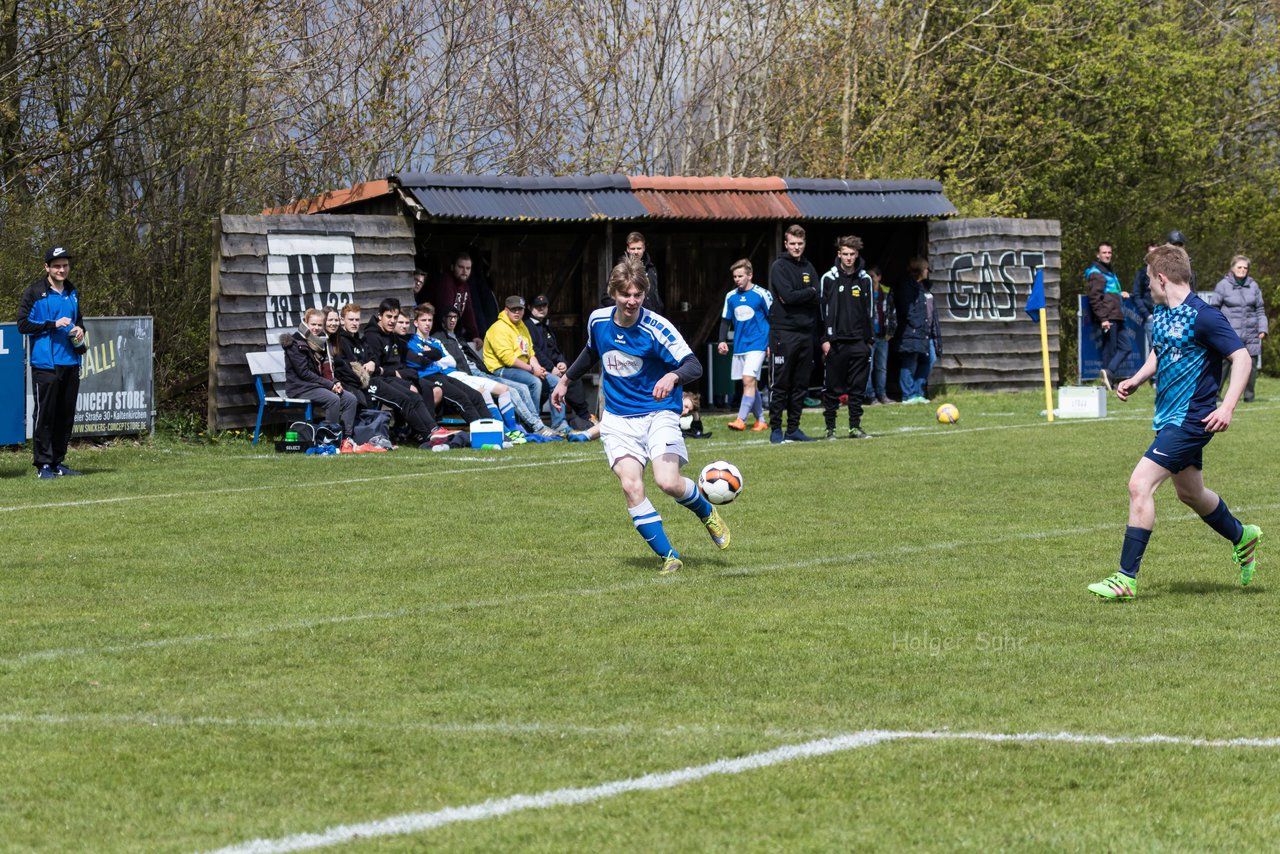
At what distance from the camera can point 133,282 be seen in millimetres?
20203

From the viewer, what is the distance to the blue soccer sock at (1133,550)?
345 inches

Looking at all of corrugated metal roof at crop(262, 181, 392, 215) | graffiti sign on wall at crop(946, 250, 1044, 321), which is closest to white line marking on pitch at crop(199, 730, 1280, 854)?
corrugated metal roof at crop(262, 181, 392, 215)

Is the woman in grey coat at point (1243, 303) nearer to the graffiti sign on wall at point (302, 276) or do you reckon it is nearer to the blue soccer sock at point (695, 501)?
the graffiti sign on wall at point (302, 276)

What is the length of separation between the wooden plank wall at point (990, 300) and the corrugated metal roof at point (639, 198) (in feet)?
2.77

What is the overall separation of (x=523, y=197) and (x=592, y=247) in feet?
11.5

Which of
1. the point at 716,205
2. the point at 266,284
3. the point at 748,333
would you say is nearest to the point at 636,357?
the point at 266,284

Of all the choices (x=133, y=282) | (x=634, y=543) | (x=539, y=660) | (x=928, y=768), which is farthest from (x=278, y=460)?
(x=928, y=768)

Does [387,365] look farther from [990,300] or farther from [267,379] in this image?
[990,300]

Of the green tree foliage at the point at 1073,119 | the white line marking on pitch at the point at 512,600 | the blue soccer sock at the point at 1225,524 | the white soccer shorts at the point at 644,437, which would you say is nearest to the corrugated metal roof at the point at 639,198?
the green tree foliage at the point at 1073,119

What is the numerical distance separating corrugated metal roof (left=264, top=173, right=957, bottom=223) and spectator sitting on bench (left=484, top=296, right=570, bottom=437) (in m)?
1.19

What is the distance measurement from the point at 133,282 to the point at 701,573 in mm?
12298

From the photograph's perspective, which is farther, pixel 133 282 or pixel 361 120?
pixel 361 120

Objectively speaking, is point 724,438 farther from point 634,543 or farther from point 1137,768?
point 1137,768

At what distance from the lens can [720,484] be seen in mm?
10641
